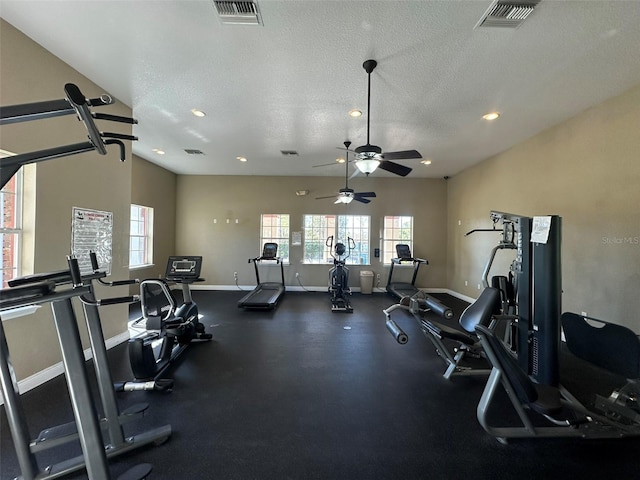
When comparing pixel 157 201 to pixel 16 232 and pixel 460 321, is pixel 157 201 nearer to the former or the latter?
pixel 16 232

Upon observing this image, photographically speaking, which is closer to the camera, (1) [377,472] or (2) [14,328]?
(1) [377,472]

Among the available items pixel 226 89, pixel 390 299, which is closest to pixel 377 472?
pixel 226 89

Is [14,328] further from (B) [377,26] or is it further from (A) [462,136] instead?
(A) [462,136]

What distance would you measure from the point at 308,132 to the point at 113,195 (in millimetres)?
2961

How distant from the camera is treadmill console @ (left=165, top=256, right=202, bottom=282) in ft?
11.5

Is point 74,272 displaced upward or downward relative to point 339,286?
upward

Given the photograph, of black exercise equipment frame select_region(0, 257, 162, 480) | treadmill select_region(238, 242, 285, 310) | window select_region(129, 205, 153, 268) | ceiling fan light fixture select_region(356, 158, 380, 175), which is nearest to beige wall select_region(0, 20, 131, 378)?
black exercise equipment frame select_region(0, 257, 162, 480)

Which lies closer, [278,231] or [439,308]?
[439,308]

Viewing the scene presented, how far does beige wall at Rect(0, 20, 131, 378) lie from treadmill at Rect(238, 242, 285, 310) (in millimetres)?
2535

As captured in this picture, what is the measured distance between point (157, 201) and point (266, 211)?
274cm

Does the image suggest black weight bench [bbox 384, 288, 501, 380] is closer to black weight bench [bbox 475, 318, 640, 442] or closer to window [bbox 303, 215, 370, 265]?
black weight bench [bbox 475, 318, 640, 442]

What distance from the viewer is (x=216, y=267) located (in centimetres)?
740

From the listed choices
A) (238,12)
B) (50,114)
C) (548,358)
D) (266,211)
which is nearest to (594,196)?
(548,358)

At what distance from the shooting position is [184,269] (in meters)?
3.59
